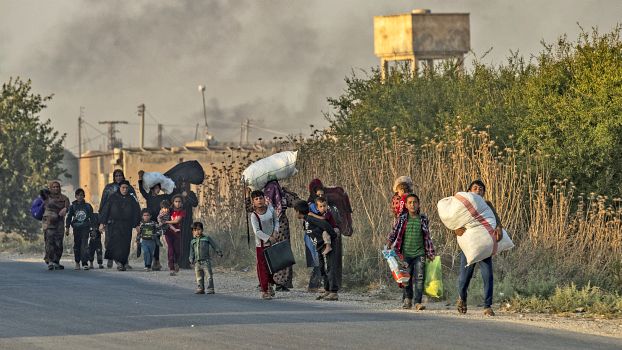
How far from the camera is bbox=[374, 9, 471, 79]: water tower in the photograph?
205ft

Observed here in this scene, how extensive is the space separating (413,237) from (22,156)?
A: 31180 mm

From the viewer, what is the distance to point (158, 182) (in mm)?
30625

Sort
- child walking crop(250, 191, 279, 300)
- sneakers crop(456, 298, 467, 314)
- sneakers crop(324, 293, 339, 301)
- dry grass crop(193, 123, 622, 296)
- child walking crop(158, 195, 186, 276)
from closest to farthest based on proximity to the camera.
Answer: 1. sneakers crop(456, 298, 467, 314)
2. sneakers crop(324, 293, 339, 301)
3. child walking crop(250, 191, 279, 300)
4. dry grass crop(193, 123, 622, 296)
5. child walking crop(158, 195, 186, 276)

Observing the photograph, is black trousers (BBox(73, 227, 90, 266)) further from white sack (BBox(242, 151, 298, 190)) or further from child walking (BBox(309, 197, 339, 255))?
child walking (BBox(309, 197, 339, 255))

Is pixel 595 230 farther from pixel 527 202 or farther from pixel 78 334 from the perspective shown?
pixel 78 334

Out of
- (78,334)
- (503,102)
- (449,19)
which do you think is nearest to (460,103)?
(503,102)

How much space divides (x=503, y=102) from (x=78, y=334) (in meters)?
20.0

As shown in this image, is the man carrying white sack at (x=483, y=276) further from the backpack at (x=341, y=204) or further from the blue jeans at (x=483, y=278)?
the backpack at (x=341, y=204)

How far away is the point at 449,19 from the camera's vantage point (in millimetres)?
63250

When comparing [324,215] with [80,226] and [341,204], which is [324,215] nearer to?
[341,204]

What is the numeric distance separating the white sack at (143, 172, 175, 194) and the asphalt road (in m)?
7.71

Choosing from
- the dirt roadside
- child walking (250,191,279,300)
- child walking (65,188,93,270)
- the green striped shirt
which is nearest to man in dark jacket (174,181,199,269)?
the dirt roadside

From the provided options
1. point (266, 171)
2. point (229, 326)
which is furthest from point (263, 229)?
point (229, 326)

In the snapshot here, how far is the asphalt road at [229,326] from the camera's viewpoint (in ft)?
51.1
